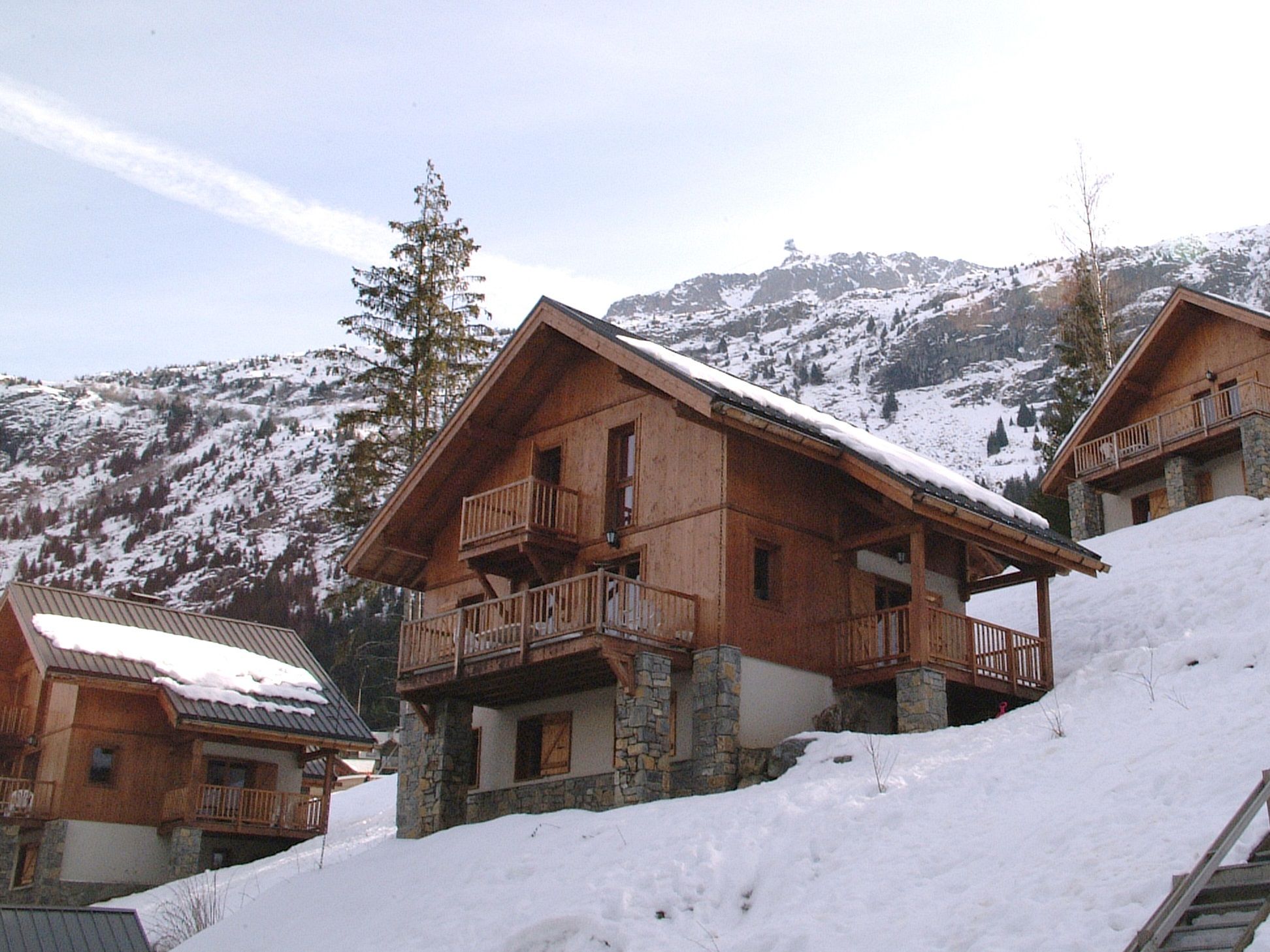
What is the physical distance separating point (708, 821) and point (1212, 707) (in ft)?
20.0

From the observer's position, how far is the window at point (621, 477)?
77.3ft

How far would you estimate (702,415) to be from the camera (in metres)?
22.2

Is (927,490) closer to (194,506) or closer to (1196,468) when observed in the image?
(1196,468)

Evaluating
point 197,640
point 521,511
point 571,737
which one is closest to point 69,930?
point 571,737

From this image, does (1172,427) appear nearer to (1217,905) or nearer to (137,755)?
(137,755)

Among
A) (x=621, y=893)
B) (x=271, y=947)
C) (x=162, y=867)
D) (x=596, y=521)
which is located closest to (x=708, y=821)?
(x=621, y=893)

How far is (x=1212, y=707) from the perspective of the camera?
16.1m

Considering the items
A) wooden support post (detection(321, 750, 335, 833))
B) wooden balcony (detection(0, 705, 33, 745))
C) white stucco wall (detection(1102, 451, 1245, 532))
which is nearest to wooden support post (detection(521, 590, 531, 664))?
wooden support post (detection(321, 750, 335, 833))

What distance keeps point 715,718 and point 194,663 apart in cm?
1701

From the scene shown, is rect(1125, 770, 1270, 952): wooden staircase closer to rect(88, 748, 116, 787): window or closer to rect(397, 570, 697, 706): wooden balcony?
rect(397, 570, 697, 706): wooden balcony

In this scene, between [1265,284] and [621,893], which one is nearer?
[621,893]

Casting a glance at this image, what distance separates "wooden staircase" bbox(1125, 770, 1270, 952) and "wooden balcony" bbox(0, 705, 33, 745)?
28875mm

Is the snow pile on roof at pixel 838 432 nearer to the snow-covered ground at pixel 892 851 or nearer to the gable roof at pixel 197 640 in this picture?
the snow-covered ground at pixel 892 851

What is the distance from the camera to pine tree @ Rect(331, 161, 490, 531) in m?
36.9
